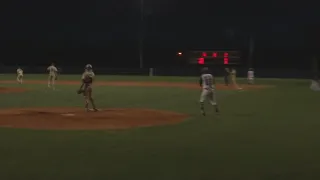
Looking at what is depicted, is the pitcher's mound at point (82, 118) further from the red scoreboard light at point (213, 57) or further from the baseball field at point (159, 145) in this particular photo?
the red scoreboard light at point (213, 57)

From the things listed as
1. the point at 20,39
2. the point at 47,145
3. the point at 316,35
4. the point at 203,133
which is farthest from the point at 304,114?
the point at 20,39

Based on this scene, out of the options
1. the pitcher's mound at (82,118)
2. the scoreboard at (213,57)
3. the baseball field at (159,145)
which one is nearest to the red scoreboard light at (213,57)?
the scoreboard at (213,57)

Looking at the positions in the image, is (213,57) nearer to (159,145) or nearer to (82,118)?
(82,118)

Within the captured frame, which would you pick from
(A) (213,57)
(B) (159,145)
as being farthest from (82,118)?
(A) (213,57)

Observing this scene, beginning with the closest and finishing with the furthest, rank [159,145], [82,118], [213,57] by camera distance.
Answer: [159,145], [82,118], [213,57]

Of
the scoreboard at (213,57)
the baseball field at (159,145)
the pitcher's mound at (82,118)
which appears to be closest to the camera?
the baseball field at (159,145)

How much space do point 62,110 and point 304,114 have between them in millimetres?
8941

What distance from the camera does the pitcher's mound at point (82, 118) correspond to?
1441 cm

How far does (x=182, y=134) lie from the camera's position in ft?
41.0

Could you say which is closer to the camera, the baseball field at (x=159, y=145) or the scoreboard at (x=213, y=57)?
the baseball field at (x=159, y=145)

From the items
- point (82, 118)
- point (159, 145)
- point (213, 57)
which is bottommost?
point (82, 118)

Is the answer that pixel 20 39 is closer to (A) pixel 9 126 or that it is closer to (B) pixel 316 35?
(B) pixel 316 35

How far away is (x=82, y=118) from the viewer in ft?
53.7

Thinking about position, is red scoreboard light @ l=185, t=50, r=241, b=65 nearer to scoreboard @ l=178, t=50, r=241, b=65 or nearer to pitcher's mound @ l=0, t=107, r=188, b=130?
scoreboard @ l=178, t=50, r=241, b=65
